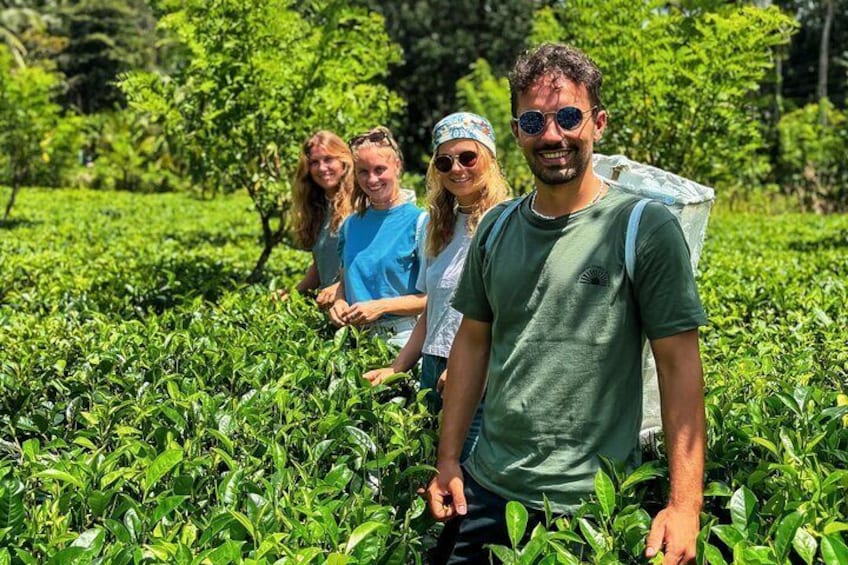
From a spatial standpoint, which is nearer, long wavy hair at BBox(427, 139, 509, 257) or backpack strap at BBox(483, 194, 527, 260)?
backpack strap at BBox(483, 194, 527, 260)

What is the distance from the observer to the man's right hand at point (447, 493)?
219cm

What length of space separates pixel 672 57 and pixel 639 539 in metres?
9.36

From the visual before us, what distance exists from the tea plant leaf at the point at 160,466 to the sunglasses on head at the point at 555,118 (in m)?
1.14

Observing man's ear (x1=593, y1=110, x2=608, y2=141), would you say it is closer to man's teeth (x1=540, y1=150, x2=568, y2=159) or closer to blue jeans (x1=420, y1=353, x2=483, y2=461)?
man's teeth (x1=540, y1=150, x2=568, y2=159)

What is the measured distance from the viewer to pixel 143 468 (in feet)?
7.18

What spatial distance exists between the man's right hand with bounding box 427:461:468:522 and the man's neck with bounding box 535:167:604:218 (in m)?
0.71

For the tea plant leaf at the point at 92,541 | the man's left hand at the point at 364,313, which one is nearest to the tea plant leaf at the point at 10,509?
the tea plant leaf at the point at 92,541

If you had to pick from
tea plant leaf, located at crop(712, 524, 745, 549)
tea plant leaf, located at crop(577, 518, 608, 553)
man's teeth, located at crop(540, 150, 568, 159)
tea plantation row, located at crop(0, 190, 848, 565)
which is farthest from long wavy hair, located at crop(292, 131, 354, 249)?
tea plant leaf, located at crop(712, 524, 745, 549)

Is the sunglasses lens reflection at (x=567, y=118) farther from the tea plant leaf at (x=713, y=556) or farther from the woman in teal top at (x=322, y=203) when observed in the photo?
the woman in teal top at (x=322, y=203)

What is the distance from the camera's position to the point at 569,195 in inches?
81.4

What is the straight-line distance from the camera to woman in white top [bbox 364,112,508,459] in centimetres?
Result: 293

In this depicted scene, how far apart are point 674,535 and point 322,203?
333 centimetres

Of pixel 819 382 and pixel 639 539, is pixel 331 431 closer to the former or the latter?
pixel 639 539

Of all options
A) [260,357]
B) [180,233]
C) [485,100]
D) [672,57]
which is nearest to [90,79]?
[485,100]
